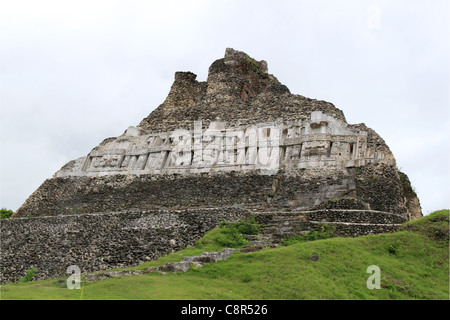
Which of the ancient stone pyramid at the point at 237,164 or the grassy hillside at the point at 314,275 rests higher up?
the ancient stone pyramid at the point at 237,164

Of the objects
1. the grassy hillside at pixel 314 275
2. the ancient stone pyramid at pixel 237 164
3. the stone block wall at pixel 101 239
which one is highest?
the ancient stone pyramid at pixel 237 164

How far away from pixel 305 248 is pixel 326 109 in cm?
1097

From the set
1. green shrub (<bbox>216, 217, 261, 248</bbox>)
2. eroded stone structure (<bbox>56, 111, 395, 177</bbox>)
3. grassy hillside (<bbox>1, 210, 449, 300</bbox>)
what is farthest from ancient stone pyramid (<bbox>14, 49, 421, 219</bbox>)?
grassy hillside (<bbox>1, 210, 449, 300</bbox>)

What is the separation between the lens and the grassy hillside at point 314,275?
9.05m

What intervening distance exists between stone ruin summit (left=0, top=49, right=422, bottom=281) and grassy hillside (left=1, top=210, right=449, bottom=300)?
1.81m

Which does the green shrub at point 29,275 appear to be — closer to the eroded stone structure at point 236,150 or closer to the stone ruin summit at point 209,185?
the stone ruin summit at point 209,185

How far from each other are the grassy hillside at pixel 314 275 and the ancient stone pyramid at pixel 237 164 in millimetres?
3301

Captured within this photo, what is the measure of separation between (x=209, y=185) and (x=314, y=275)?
9.82 meters

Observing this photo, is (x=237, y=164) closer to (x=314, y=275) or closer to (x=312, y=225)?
(x=312, y=225)

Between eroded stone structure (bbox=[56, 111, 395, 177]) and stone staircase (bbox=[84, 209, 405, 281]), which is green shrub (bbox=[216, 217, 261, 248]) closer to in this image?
stone staircase (bbox=[84, 209, 405, 281])

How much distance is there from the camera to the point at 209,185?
19047 mm

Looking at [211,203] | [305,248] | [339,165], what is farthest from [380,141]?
[305,248]

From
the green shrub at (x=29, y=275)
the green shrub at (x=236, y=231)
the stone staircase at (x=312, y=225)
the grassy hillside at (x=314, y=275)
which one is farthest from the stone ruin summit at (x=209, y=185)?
the grassy hillside at (x=314, y=275)

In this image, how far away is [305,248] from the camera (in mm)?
10883
